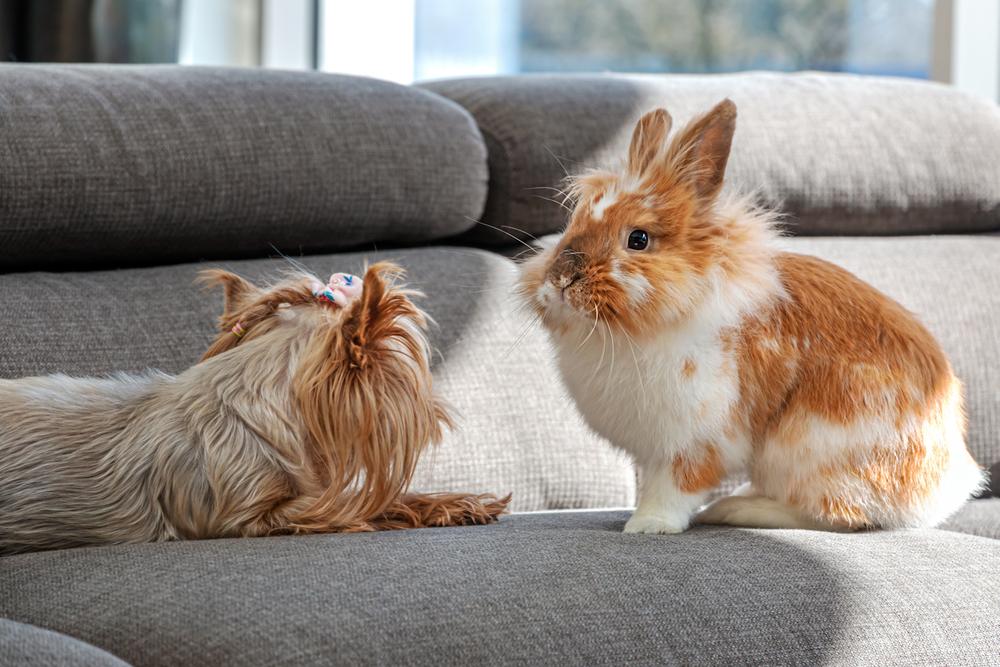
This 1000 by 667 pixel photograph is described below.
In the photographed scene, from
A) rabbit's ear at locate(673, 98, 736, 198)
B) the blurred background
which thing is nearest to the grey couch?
rabbit's ear at locate(673, 98, 736, 198)

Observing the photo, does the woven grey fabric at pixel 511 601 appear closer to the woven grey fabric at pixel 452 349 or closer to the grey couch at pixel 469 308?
the grey couch at pixel 469 308

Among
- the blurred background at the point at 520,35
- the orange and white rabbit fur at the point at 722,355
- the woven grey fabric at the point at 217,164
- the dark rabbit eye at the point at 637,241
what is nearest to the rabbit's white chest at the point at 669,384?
the orange and white rabbit fur at the point at 722,355

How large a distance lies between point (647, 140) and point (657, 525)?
1.60ft

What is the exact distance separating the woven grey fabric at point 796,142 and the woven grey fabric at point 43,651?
130cm

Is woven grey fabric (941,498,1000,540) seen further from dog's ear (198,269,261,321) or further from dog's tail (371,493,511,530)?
dog's ear (198,269,261,321)

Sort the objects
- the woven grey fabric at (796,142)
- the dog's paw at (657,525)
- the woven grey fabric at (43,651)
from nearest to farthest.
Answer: the woven grey fabric at (43,651)
the dog's paw at (657,525)
the woven grey fabric at (796,142)

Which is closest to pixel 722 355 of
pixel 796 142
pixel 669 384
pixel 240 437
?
pixel 669 384

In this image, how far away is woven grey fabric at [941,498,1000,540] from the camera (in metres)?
1.87

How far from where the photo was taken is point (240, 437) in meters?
1.45

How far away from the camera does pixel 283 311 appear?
5.09 feet

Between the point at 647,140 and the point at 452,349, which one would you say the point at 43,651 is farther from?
the point at 452,349

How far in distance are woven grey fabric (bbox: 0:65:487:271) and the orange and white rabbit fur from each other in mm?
604

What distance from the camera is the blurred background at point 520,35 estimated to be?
11.7 ft

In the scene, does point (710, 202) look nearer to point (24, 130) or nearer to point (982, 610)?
point (982, 610)
